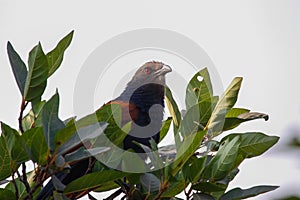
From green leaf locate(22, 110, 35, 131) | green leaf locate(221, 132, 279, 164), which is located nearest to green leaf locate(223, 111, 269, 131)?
green leaf locate(221, 132, 279, 164)

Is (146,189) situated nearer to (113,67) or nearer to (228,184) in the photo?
(228,184)

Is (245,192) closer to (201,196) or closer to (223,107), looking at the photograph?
(201,196)

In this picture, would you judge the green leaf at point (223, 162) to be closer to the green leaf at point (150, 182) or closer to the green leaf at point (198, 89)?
the green leaf at point (150, 182)

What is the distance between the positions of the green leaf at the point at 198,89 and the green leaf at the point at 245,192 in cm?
59

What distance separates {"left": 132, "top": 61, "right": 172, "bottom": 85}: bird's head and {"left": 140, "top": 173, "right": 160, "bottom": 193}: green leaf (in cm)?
228

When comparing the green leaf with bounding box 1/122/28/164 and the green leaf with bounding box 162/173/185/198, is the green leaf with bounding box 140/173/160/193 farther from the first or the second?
the green leaf with bounding box 1/122/28/164

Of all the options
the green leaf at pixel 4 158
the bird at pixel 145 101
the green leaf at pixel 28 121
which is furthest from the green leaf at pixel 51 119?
the bird at pixel 145 101

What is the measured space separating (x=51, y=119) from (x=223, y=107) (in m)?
1.00

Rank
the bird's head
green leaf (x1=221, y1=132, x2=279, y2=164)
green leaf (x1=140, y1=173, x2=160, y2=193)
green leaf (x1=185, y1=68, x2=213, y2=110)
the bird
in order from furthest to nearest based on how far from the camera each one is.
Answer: the bird's head → the bird → green leaf (x1=185, y1=68, x2=213, y2=110) → green leaf (x1=221, y1=132, x2=279, y2=164) → green leaf (x1=140, y1=173, x2=160, y2=193)

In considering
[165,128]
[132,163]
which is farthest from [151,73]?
[132,163]

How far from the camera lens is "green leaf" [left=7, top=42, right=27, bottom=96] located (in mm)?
2303

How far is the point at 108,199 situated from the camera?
2457mm

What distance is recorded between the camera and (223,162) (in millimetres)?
2162

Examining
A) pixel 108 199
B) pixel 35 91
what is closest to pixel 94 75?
pixel 35 91
